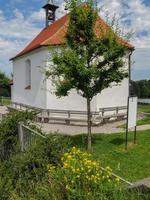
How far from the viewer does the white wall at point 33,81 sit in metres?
26.0

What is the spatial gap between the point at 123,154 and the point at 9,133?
4.60 meters

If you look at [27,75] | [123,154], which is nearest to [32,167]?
[123,154]

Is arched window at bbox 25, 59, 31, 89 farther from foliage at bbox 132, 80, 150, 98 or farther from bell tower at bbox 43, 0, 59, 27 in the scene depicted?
foliage at bbox 132, 80, 150, 98

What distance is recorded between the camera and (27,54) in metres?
30.0

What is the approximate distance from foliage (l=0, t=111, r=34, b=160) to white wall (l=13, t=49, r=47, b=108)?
1467 centimetres

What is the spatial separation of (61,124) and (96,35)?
33.7 feet

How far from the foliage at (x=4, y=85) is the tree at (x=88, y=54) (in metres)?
49.0

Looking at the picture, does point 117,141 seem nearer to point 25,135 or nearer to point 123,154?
point 123,154

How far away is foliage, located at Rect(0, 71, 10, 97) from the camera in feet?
196

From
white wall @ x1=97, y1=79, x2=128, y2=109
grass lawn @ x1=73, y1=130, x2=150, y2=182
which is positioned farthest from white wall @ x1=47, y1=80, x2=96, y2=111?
grass lawn @ x1=73, y1=130, x2=150, y2=182

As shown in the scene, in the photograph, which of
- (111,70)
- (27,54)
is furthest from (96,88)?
(27,54)

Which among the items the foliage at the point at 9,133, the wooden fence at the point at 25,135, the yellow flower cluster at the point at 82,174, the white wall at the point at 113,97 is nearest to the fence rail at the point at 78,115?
the white wall at the point at 113,97

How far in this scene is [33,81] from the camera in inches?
1120

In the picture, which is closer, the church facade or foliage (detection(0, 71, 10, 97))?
the church facade
